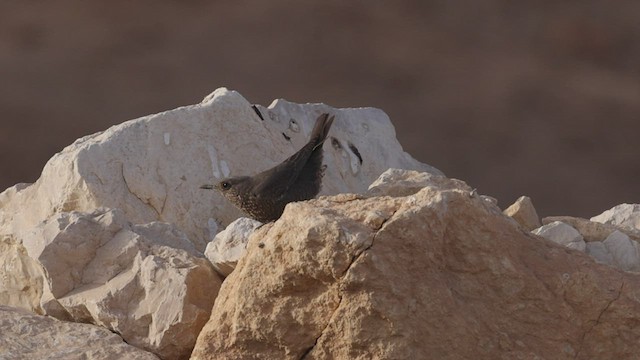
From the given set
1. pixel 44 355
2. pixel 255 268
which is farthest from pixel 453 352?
pixel 44 355

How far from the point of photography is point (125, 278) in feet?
9.10

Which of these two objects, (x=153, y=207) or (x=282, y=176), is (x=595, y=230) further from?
(x=153, y=207)

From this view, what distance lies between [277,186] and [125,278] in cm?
66

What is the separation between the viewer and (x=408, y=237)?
7.47ft

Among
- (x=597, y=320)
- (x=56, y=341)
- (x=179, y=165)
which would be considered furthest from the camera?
(x=179, y=165)

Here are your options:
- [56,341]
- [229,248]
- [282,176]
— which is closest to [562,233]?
[282,176]

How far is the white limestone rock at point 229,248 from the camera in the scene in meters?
2.75

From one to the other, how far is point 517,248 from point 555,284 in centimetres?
10

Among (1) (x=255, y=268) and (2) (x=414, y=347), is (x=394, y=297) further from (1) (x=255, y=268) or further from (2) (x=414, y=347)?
(1) (x=255, y=268)

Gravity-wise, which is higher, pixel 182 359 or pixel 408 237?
pixel 408 237

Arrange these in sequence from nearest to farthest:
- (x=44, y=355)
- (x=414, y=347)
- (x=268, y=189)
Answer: (x=414, y=347)
(x=44, y=355)
(x=268, y=189)

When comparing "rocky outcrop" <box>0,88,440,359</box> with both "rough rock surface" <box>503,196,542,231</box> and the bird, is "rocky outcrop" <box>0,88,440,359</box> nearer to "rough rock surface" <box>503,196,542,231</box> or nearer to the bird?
the bird

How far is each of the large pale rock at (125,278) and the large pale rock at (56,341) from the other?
42 mm

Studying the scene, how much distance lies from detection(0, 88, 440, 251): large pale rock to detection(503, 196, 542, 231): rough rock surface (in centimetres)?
68
